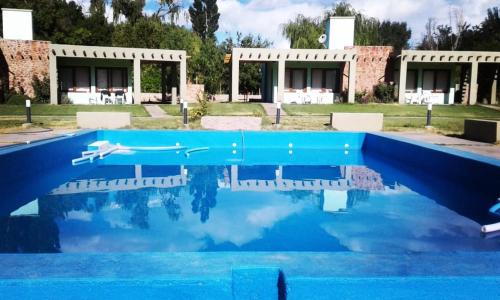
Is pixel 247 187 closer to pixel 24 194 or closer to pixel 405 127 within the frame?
pixel 24 194

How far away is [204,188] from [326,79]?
21.9 meters

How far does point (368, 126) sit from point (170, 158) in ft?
23.7

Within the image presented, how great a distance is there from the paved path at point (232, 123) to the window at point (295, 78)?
14120 millimetres

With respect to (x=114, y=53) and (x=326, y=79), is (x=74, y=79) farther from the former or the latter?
(x=326, y=79)

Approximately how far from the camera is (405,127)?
15.8 meters

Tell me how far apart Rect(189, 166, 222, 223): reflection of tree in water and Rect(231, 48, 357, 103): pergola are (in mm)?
16042

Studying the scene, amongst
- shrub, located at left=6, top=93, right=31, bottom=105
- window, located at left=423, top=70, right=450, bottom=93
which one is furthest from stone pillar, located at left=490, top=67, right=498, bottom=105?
shrub, located at left=6, top=93, right=31, bottom=105

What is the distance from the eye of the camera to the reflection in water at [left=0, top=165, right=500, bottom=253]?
5.01 meters

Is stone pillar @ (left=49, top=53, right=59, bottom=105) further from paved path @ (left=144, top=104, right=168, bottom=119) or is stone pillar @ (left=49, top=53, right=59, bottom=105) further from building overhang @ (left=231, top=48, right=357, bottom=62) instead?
building overhang @ (left=231, top=48, right=357, bottom=62)

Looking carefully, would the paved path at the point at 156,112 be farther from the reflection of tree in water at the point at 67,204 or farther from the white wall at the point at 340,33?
the white wall at the point at 340,33

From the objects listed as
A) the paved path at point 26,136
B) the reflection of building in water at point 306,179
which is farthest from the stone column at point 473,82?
the paved path at point 26,136

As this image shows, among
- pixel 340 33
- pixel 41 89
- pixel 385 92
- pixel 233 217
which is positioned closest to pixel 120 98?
pixel 41 89


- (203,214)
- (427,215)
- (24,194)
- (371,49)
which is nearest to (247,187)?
(203,214)

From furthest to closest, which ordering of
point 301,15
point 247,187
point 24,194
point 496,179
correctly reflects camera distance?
point 301,15, point 247,187, point 24,194, point 496,179
